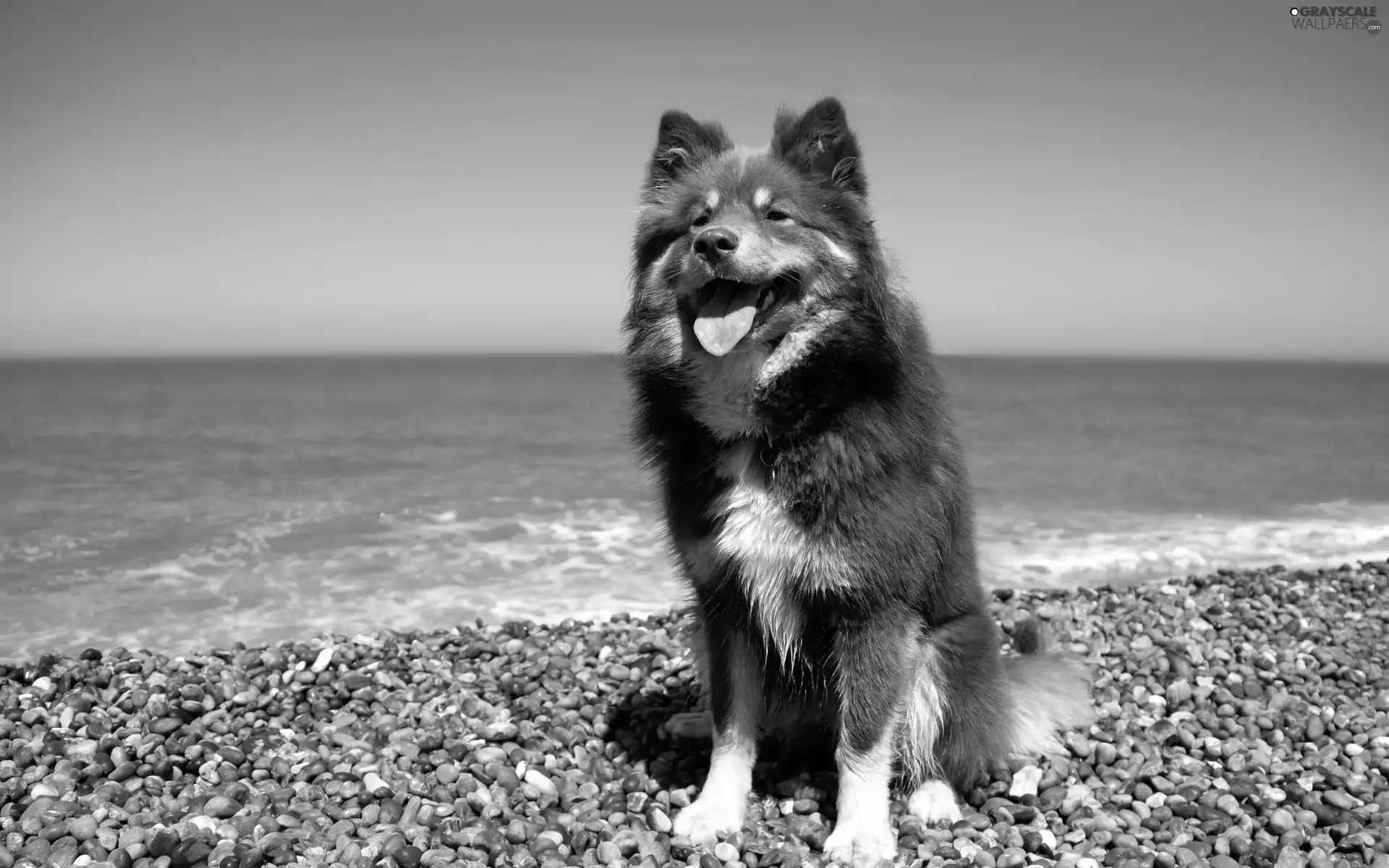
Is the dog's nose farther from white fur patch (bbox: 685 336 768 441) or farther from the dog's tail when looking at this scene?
the dog's tail

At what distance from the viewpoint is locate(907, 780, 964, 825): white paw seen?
370 cm

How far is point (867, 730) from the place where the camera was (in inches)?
134

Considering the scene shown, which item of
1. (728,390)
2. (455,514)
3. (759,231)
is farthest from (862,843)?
(455,514)

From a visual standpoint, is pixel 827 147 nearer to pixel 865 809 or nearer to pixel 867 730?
pixel 867 730

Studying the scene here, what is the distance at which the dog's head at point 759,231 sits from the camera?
3377 mm

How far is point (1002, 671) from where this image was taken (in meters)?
4.04

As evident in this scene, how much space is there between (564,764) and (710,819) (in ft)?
3.26

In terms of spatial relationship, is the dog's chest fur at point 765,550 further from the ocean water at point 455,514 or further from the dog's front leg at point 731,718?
the ocean water at point 455,514

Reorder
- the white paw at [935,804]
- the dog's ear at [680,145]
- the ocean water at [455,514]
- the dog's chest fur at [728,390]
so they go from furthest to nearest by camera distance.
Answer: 1. the ocean water at [455,514]
2. the dog's ear at [680,145]
3. the white paw at [935,804]
4. the dog's chest fur at [728,390]

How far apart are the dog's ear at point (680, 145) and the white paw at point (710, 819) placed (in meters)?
2.88

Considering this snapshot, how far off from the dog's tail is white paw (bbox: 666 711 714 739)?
155 centimetres

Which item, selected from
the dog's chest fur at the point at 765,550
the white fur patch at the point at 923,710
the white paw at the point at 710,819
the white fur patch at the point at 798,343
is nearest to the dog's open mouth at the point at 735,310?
the white fur patch at the point at 798,343

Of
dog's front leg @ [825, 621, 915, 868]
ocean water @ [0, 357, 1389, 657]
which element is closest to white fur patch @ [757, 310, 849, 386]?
ocean water @ [0, 357, 1389, 657]

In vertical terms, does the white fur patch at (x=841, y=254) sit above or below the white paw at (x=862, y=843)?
above
